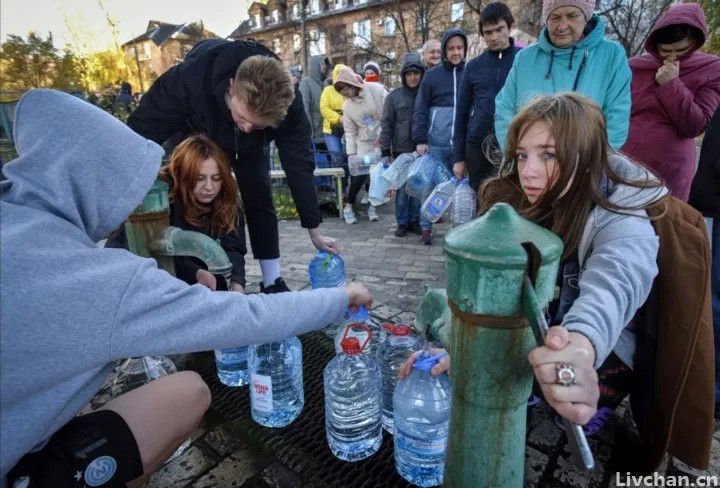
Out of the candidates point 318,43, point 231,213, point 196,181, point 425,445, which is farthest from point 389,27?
point 425,445

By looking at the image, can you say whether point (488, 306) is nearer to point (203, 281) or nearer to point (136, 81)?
point (203, 281)

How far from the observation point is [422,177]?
515cm

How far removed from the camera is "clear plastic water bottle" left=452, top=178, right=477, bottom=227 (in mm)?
4211

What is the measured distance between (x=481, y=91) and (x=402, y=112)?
1.60 meters

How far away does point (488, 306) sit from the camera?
100cm

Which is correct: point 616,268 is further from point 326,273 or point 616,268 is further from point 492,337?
point 326,273

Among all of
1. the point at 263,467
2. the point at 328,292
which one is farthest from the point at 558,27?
the point at 263,467

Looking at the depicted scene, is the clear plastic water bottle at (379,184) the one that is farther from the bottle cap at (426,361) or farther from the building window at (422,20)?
the building window at (422,20)

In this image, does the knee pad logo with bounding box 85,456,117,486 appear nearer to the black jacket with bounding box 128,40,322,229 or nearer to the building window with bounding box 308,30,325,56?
the black jacket with bounding box 128,40,322,229

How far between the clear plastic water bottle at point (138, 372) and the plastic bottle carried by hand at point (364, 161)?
430 centimetres

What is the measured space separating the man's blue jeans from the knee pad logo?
4.60m

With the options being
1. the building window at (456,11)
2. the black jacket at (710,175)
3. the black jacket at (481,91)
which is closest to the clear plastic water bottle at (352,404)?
the black jacket at (710,175)

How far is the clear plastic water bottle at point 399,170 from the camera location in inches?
209

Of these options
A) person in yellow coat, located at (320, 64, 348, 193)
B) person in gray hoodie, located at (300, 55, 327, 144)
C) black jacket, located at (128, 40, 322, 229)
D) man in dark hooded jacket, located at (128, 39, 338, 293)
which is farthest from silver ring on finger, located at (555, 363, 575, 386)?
person in gray hoodie, located at (300, 55, 327, 144)
